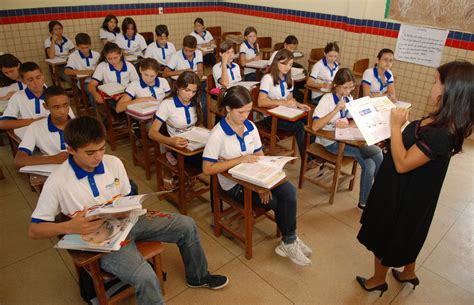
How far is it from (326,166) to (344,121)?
2.95 feet

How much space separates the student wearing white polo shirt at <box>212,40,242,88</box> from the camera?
13.3 feet

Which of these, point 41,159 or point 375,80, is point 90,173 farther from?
point 375,80

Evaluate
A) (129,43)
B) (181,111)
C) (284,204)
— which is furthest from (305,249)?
(129,43)

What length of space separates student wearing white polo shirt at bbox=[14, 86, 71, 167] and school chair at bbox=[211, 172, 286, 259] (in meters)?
1.10

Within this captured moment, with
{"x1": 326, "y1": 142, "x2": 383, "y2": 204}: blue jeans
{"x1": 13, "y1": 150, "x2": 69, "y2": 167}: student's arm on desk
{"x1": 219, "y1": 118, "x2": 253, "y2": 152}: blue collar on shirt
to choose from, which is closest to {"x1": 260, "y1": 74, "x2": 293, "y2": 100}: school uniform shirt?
{"x1": 326, "y1": 142, "x2": 383, "y2": 204}: blue jeans

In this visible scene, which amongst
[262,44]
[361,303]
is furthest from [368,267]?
[262,44]

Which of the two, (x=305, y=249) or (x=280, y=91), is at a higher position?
(x=280, y=91)

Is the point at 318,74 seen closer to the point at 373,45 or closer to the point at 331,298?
the point at 373,45

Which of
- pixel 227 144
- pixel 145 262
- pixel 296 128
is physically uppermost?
pixel 227 144

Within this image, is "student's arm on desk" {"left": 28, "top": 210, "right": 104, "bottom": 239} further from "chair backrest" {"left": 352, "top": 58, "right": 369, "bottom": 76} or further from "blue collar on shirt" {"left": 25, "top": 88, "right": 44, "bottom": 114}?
"chair backrest" {"left": 352, "top": 58, "right": 369, "bottom": 76}

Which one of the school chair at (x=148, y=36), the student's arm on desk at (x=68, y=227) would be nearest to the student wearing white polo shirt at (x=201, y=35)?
the school chair at (x=148, y=36)

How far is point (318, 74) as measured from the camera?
4379 millimetres

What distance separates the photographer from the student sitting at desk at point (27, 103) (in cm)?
291

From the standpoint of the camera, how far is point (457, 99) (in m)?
1.51
